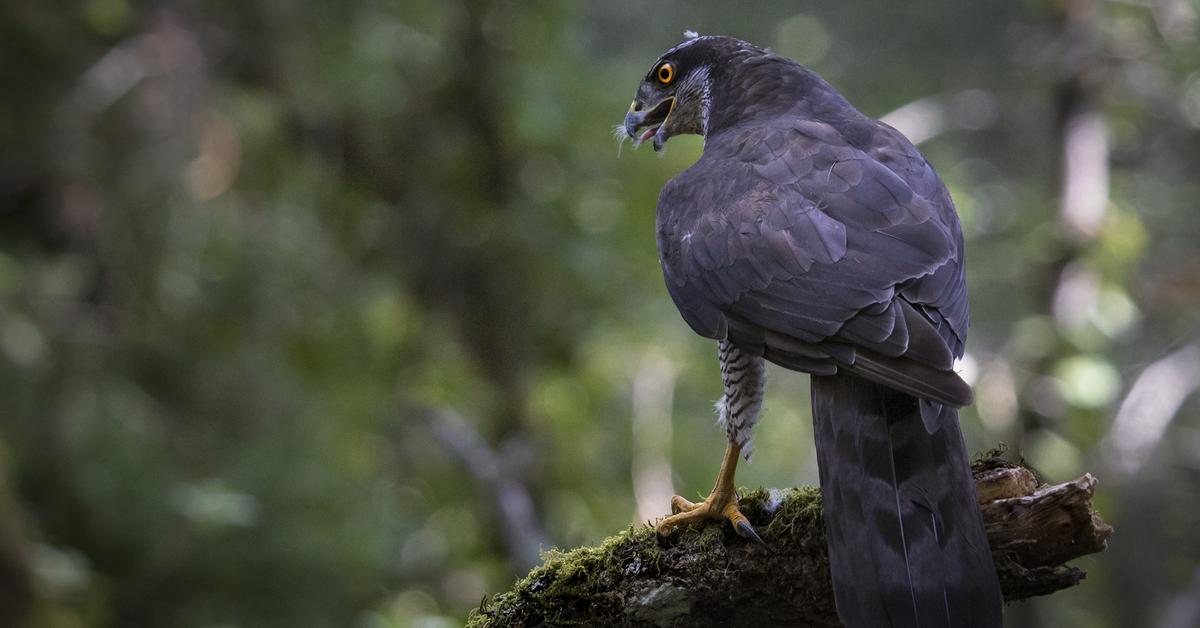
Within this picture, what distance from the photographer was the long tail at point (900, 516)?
8.30 feet

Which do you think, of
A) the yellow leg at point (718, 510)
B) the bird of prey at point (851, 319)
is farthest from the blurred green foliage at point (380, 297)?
the yellow leg at point (718, 510)

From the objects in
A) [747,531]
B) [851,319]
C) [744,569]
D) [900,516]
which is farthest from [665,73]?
[900,516]

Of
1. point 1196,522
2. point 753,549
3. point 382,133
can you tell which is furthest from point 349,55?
point 1196,522

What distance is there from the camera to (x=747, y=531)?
10.00 feet

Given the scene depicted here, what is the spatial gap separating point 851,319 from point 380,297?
5.24 m

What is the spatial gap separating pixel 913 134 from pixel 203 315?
474cm

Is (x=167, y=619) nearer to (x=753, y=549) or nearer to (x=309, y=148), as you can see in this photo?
(x=309, y=148)

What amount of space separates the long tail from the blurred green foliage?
3.83m

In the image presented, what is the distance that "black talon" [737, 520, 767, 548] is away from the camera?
119 inches

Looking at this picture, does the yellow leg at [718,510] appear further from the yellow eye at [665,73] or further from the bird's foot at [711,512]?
the yellow eye at [665,73]

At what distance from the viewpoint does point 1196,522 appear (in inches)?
361

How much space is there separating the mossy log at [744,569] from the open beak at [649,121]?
1.93 metres

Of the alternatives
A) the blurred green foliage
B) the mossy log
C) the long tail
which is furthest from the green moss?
the blurred green foliage

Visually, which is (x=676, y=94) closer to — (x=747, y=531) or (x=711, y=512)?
(x=711, y=512)
